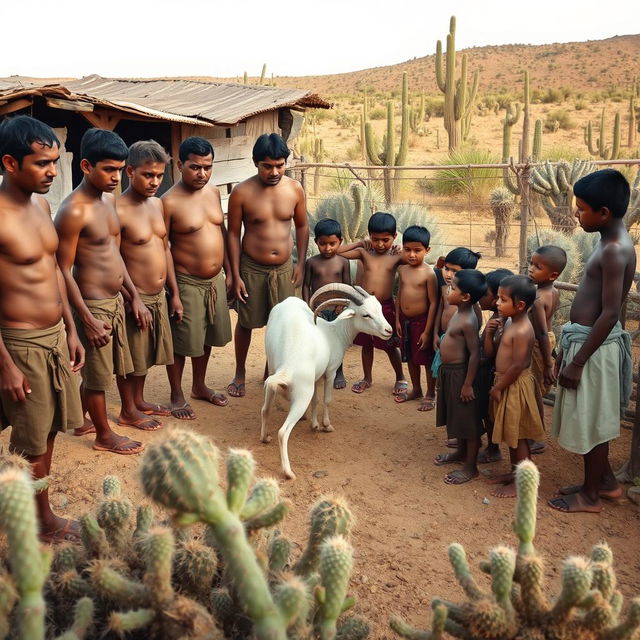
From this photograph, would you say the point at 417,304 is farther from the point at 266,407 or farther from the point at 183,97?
the point at 183,97

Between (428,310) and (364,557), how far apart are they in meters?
2.42

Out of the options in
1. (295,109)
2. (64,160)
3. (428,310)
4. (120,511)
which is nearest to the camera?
(120,511)

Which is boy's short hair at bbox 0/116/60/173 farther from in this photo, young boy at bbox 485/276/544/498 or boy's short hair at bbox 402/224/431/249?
boy's short hair at bbox 402/224/431/249

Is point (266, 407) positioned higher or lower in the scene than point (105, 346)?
lower

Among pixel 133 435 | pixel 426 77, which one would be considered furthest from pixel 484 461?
pixel 426 77

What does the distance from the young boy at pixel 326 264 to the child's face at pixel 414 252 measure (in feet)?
1.87

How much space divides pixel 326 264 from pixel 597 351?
2.44 meters

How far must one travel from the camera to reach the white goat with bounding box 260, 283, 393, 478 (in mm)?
4441

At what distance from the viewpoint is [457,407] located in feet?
14.3

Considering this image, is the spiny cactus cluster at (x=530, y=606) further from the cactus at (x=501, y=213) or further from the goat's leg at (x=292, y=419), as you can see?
the cactus at (x=501, y=213)

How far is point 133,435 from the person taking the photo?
5031 mm

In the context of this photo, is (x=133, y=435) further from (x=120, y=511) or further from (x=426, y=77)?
(x=426, y=77)

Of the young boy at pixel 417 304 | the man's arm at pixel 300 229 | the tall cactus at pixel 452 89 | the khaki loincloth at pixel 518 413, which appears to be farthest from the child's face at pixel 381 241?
the tall cactus at pixel 452 89

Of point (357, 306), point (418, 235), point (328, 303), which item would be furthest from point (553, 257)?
point (328, 303)
